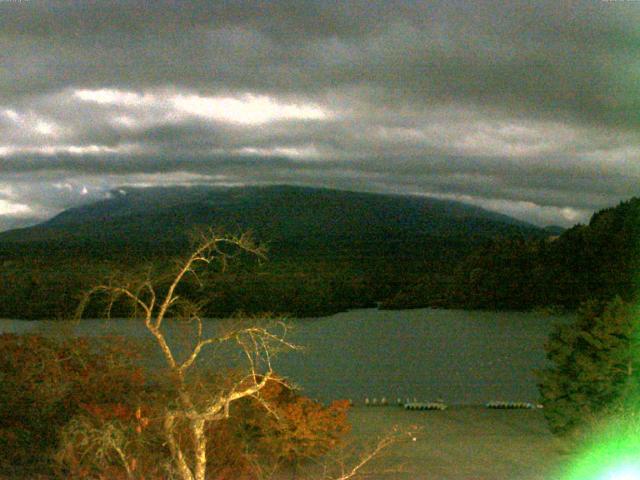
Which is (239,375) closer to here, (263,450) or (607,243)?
(263,450)

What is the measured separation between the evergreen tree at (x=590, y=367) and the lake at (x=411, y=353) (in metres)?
4.49

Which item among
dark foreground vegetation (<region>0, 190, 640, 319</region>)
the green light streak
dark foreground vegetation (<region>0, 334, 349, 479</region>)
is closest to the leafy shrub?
dark foreground vegetation (<region>0, 334, 349, 479</region>)

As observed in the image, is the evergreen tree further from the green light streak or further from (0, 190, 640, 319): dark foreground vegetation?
(0, 190, 640, 319): dark foreground vegetation

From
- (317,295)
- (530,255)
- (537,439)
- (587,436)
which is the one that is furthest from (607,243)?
(587,436)

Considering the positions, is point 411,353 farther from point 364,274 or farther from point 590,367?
point 590,367

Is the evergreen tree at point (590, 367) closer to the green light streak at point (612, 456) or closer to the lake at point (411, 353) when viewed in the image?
the green light streak at point (612, 456)

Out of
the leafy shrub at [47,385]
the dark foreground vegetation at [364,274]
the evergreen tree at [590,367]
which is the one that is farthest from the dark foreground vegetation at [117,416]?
the dark foreground vegetation at [364,274]

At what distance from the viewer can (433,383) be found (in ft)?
58.6

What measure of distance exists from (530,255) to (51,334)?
1864cm

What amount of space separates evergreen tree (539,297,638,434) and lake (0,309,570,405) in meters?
4.49

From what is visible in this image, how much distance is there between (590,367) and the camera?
39.3ft

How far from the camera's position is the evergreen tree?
1181 cm

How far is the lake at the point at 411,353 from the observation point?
17.4m

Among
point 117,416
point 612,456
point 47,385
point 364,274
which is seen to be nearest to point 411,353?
point 364,274
